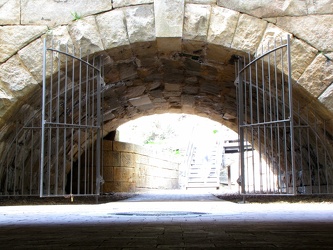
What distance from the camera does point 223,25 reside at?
5.52 metres

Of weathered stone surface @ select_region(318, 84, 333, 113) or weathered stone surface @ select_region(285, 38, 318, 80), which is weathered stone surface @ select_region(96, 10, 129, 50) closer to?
weathered stone surface @ select_region(285, 38, 318, 80)

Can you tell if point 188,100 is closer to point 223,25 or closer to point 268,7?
point 223,25

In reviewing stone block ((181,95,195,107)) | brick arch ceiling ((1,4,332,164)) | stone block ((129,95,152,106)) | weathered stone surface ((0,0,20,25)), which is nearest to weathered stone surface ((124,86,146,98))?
stone block ((129,95,152,106))

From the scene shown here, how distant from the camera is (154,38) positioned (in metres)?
5.57

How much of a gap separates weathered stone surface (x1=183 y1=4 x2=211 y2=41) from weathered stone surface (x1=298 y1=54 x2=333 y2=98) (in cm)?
130

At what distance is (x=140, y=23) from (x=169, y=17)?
0.36 m

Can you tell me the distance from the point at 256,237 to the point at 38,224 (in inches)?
64.3

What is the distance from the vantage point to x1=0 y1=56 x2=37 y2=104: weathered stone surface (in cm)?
543

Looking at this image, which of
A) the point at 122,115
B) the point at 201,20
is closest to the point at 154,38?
the point at 201,20

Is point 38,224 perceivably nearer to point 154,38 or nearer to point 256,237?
point 256,237

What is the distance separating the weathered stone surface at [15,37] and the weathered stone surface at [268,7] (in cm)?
232

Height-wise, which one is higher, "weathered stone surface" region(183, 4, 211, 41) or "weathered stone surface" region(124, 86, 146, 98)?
"weathered stone surface" region(183, 4, 211, 41)

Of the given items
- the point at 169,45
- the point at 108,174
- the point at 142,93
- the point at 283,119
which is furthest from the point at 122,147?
the point at 283,119

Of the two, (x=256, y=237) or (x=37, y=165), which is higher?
(x=37, y=165)
